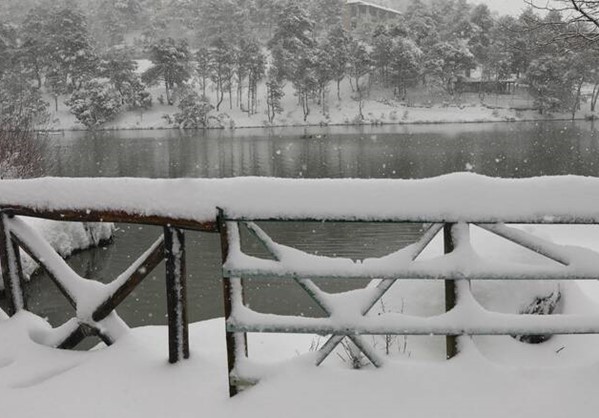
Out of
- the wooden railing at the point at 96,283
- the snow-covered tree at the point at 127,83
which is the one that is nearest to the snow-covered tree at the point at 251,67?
the snow-covered tree at the point at 127,83

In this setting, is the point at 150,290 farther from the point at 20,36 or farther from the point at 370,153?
the point at 20,36

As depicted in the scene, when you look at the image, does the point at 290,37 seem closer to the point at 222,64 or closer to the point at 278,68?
the point at 278,68

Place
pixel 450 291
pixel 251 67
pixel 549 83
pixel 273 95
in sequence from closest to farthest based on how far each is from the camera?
pixel 450 291 → pixel 549 83 → pixel 273 95 → pixel 251 67

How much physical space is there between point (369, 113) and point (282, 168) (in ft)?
156

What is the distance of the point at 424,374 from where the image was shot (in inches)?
140

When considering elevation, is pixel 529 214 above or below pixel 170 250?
above

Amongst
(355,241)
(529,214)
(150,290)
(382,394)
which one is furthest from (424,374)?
(355,241)

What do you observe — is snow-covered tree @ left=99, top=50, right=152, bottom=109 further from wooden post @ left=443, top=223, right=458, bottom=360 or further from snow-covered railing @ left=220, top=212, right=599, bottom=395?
wooden post @ left=443, top=223, right=458, bottom=360

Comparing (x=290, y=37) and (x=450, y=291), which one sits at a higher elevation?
(x=290, y=37)

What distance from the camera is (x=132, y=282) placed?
3.99 m

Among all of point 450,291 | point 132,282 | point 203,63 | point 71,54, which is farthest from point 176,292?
point 71,54

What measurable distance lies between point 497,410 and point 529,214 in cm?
117

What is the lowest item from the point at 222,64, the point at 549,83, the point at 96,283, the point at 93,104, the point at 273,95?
the point at 96,283

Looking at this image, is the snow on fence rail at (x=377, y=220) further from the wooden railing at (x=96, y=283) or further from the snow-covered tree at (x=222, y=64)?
the snow-covered tree at (x=222, y=64)
